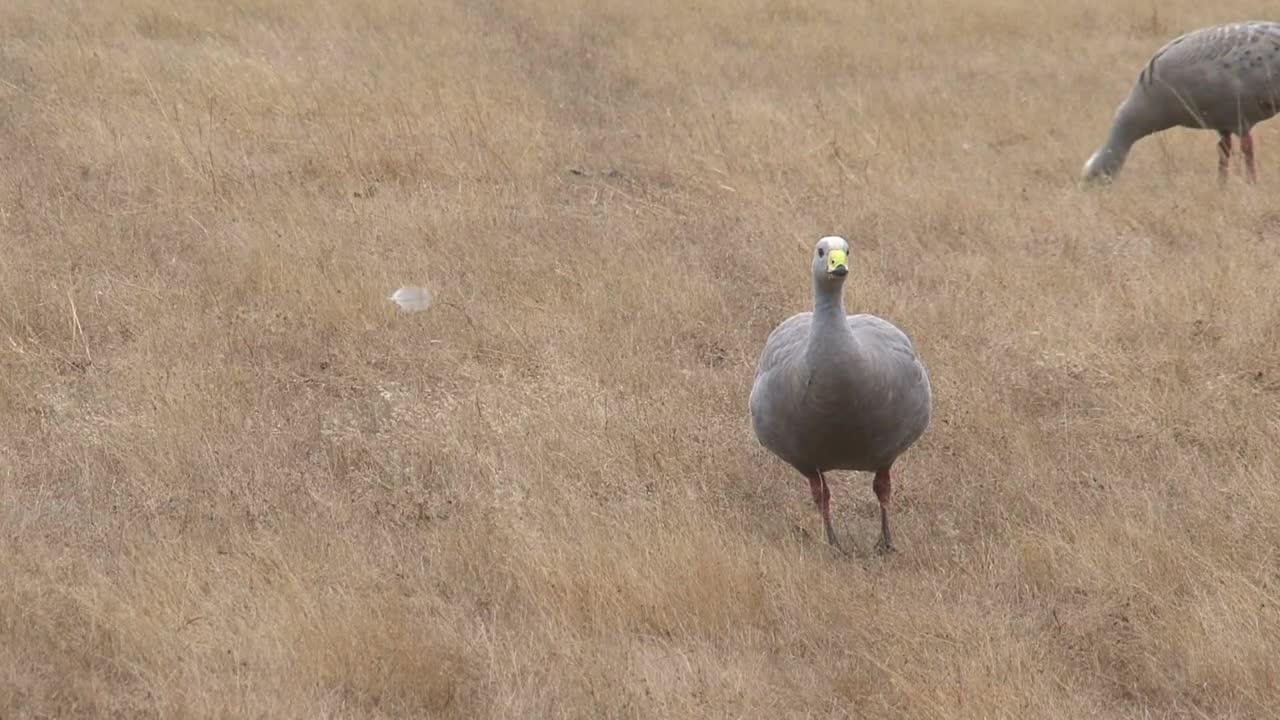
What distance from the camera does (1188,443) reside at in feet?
21.3

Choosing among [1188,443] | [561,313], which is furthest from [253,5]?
[1188,443]

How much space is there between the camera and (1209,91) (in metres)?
10.8

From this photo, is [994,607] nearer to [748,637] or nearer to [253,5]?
[748,637]

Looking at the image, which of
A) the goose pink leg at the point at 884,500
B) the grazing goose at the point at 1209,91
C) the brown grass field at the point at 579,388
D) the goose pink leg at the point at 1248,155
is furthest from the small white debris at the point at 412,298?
the goose pink leg at the point at 1248,155

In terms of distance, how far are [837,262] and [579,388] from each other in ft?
6.96

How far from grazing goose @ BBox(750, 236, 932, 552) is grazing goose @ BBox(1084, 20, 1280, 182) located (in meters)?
5.88

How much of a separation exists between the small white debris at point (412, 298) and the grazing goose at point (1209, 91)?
510cm

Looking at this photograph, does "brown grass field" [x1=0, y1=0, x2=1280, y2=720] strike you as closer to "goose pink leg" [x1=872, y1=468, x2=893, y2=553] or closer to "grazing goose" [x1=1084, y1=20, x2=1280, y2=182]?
"goose pink leg" [x1=872, y1=468, x2=893, y2=553]

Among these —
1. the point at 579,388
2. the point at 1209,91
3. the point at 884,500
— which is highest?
the point at 884,500

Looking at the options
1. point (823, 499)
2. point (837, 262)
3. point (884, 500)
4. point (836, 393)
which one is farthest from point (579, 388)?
point (837, 262)

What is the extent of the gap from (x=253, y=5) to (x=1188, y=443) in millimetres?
10224

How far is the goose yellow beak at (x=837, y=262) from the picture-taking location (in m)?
5.04

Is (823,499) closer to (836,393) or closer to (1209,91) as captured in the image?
(836,393)

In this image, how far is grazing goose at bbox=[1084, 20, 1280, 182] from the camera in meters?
10.6
